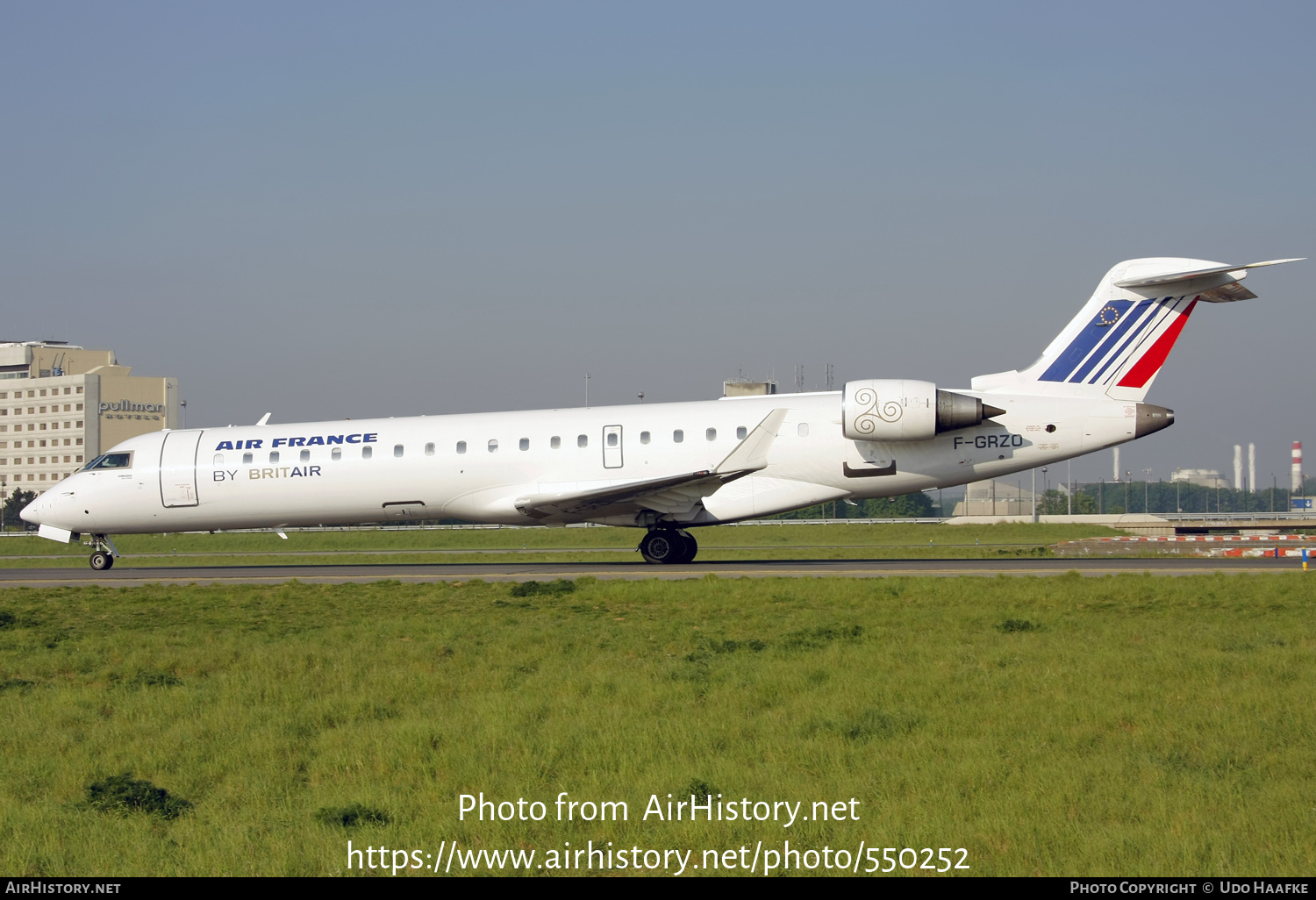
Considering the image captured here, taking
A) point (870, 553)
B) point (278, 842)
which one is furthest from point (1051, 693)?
point (870, 553)

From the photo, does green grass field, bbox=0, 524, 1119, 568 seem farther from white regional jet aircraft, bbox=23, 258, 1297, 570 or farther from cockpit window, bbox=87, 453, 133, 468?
cockpit window, bbox=87, 453, 133, 468

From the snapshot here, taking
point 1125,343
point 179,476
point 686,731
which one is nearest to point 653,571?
point 1125,343

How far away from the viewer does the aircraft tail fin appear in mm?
23453

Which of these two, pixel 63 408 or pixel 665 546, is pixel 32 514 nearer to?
pixel 665 546

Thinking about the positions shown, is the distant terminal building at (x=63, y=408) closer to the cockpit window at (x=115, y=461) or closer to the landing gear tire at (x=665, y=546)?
the cockpit window at (x=115, y=461)

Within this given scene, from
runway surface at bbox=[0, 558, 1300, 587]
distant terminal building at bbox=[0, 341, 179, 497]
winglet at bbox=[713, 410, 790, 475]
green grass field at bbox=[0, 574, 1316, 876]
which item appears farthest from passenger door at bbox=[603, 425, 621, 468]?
distant terminal building at bbox=[0, 341, 179, 497]

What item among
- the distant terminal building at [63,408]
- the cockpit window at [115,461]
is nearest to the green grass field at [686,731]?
the cockpit window at [115,461]

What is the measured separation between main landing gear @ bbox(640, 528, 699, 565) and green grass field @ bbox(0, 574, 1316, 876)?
8.99 m

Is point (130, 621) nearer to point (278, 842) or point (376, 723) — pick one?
point (376, 723)

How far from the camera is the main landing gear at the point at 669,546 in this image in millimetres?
25375

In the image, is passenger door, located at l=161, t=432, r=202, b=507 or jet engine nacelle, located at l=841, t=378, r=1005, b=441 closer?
jet engine nacelle, located at l=841, t=378, r=1005, b=441

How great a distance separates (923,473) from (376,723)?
55.0 feet

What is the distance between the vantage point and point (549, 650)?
511 inches

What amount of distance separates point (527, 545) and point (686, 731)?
118 ft
